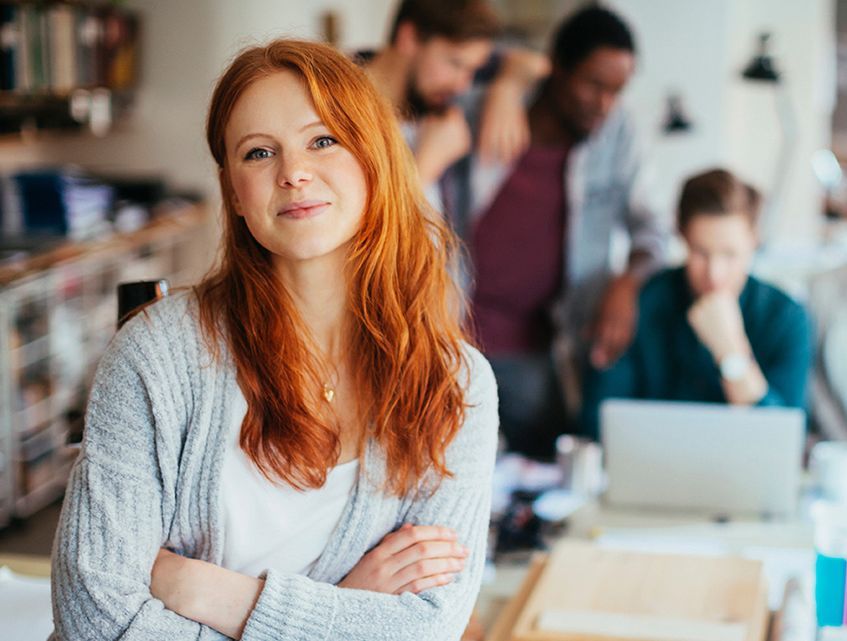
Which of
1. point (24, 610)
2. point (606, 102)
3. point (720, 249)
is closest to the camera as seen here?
point (24, 610)

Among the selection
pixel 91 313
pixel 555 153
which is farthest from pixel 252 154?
pixel 91 313

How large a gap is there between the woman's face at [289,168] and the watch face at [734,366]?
1.67 metres

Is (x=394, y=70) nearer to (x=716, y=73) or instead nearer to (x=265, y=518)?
(x=716, y=73)

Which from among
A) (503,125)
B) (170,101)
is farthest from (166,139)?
(503,125)

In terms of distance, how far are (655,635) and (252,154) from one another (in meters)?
0.85

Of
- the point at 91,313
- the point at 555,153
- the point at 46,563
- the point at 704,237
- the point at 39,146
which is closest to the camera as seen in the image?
the point at 46,563

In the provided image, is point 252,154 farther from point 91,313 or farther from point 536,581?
point 91,313

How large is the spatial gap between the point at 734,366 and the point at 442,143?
1293 mm

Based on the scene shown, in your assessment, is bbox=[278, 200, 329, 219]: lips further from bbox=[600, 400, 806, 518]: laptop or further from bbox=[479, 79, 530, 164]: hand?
bbox=[479, 79, 530, 164]: hand

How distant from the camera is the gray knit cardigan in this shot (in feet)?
4.01

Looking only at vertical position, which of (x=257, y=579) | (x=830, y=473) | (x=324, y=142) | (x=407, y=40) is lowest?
(x=830, y=473)

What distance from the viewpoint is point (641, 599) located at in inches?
64.5

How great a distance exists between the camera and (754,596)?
63.7 inches

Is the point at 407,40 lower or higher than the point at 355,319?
higher
